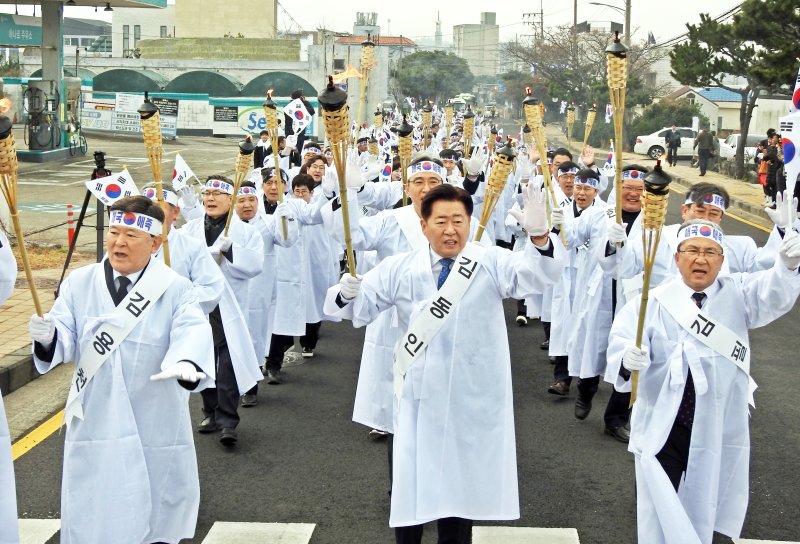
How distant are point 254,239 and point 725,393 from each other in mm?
3916

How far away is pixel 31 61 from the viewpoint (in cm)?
5722

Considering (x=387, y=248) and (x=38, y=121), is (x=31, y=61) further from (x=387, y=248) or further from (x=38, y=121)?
(x=387, y=248)

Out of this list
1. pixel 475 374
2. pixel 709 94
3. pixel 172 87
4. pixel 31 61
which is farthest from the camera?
pixel 709 94

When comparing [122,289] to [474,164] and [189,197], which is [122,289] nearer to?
[189,197]

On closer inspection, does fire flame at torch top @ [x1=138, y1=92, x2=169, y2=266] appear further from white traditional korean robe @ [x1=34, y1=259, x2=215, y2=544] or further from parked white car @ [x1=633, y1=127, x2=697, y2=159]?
parked white car @ [x1=633, y1=127, x2=697, y2=159]

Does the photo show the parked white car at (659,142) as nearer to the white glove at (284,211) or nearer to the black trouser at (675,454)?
A: the white glove at (284,211)

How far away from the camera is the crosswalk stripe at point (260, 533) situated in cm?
594

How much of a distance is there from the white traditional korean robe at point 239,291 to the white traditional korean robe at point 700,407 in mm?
2980

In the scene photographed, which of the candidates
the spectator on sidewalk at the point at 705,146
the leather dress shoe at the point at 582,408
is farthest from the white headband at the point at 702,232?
the spectator on sidewalk at the point at 705,146

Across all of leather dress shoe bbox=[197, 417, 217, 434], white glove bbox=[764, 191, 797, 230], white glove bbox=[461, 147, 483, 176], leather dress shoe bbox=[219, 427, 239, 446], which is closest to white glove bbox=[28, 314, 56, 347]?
leather dress shoe bbox=[219, 427, 239, 446]

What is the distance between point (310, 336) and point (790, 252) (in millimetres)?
6053

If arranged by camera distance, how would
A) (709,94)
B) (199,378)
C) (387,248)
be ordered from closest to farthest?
1. (199,378)
2. (387,248)
3. (709,94)

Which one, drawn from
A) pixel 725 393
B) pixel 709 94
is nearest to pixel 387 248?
pixel 725 393

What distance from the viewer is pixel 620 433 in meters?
7.79
